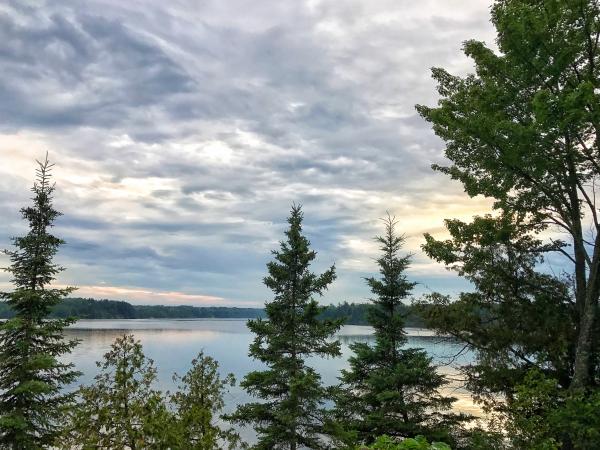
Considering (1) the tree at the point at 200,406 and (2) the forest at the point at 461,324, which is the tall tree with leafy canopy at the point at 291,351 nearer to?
(2) the forest at the point at 461,324

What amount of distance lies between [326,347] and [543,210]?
1084 cm

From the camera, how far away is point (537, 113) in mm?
10688

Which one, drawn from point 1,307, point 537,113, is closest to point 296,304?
point 537,113

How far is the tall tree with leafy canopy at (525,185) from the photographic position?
11734 millimetres

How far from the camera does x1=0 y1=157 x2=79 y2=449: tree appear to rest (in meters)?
18.6

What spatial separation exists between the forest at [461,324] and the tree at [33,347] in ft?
0.23

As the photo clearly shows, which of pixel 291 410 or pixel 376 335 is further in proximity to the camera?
pixel 376 335

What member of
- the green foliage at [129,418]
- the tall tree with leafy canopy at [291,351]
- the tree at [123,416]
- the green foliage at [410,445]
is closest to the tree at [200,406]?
the green foliage at [129,418]

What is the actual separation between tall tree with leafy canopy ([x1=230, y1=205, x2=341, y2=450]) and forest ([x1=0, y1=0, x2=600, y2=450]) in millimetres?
78

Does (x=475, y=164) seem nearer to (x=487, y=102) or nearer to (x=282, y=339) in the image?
(x=487, y=102)

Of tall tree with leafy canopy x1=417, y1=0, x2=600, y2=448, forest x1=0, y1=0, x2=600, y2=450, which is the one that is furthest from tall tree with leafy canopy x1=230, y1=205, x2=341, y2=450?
tall tree with leafy canopy x1=417, y1=0, x2=600, y2=448

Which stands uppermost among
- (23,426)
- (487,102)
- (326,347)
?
(487,102)

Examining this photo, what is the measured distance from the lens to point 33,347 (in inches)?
787

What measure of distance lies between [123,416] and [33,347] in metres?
14.2
